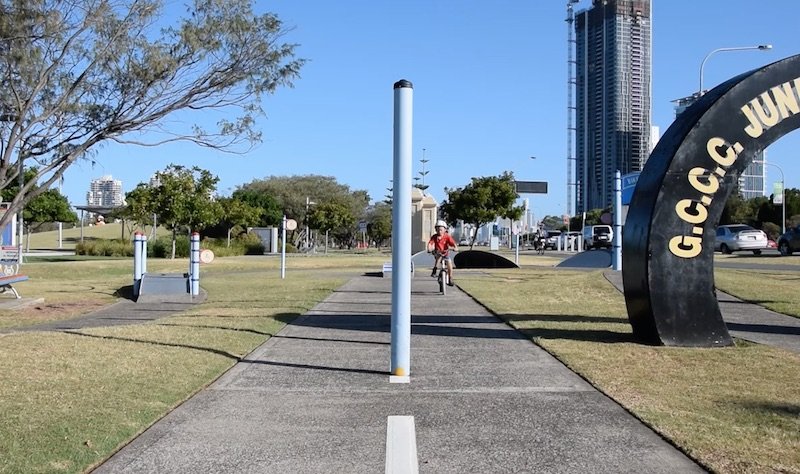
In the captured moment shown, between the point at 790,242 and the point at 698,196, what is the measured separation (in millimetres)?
30022

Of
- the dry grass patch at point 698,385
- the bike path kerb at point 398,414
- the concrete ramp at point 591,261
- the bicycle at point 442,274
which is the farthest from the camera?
the concrete ramp at point 591,261

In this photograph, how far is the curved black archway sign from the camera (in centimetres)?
947

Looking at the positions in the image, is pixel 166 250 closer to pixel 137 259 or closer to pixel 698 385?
pixel 137 259

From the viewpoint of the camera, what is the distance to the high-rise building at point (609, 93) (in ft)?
205

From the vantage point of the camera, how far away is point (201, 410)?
6.31 metres

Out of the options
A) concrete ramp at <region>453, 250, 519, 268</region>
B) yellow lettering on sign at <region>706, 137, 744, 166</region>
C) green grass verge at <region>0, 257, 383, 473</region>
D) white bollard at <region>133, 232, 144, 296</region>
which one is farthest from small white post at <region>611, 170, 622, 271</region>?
yellow lettering on sign at <region>706, 137, 744, 166</region>

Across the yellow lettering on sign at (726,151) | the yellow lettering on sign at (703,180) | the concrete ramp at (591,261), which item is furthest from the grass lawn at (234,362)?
the concrete ramp at (591,261)

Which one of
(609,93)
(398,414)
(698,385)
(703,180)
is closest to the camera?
(398,414)

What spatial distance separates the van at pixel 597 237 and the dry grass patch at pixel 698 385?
45001mm

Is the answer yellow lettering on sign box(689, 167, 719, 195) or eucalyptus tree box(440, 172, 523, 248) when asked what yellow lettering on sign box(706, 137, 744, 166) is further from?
eucalyptus tree box(440, 172, 523, 248)

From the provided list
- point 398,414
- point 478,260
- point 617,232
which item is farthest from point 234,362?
point 478,260

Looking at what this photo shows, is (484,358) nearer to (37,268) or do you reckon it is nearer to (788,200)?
(37,268)

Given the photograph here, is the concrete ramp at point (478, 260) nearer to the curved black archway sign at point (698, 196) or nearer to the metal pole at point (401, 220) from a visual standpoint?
the curved black archway sign at point (698, 196)

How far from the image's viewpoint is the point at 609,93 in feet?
235
